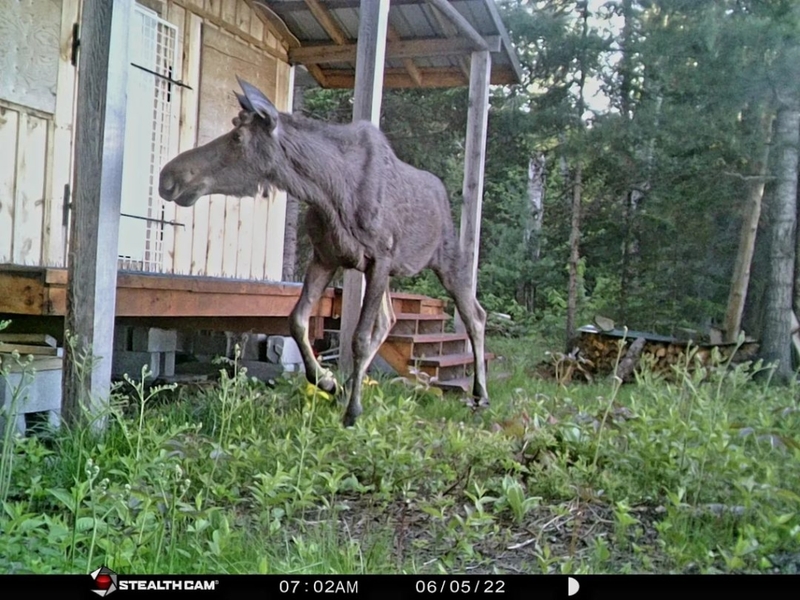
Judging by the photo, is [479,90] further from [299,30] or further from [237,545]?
[237,545]

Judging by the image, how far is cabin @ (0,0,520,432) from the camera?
3.37 meters

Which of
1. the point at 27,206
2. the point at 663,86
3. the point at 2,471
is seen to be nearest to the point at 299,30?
the point at 27,206

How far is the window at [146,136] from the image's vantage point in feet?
13.9

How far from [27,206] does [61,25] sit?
1059 millimetres

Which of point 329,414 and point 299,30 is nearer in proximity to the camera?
point 329,414

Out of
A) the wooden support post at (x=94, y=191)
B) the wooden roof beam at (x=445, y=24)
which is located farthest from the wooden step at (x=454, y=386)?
the wooden roof beam at (x=445, y=24)

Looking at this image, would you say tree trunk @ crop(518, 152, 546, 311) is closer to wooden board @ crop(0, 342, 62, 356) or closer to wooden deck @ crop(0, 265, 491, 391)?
wooden deck @ crop(0, 265, 491, 391)

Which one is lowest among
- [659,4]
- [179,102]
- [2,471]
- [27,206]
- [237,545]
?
[237,545]

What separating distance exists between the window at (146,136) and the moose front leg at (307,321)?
5.22 feet

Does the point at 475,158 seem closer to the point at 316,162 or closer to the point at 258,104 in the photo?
the point at 316,162

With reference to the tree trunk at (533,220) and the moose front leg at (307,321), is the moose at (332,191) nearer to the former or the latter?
the moose front leg at (307,321)

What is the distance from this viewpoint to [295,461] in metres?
2.38
